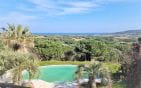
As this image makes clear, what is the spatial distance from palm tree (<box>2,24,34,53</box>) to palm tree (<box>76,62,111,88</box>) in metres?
10.5

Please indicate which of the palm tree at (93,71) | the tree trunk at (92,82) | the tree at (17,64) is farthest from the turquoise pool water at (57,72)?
the tree trunk at (92,82)

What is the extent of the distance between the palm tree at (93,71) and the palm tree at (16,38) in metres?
10.5

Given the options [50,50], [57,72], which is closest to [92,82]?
[57,72]

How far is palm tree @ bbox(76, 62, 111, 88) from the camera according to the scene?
1672cm

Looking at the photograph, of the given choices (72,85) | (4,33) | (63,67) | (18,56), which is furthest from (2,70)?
(63,67)

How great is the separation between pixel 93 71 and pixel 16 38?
1192 cm

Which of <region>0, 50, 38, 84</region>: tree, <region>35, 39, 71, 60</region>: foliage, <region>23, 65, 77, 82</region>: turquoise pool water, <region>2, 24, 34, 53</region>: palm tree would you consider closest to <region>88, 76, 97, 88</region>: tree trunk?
<region>0, 50, 38, 84</region>: tree

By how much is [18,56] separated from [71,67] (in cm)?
1334

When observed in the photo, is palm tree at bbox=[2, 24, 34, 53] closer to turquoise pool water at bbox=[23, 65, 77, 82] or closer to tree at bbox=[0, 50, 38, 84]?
turquoise pool water at bbox=[23, 65, 77, 82]

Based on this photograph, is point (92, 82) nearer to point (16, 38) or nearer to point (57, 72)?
point (16, 38)

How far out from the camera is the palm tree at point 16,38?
26.9 meters

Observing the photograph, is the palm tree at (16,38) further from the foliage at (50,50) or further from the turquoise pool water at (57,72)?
the foliage at (50,50)

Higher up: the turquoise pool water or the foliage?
the foliage

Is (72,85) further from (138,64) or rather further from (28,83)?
(138,64)
